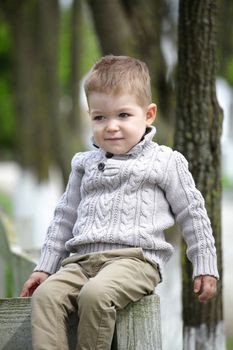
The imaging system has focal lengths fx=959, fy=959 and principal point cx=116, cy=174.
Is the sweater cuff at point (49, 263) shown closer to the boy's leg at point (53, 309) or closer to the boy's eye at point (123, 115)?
the boy's leg at point (53, 309)

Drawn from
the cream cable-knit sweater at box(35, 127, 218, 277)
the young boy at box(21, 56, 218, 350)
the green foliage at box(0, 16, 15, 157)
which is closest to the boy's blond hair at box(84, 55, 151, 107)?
the young boy at box(21, 56, 218, 350)

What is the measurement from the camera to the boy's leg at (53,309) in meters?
3.96

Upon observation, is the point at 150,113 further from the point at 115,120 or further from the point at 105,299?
the point at 105,299

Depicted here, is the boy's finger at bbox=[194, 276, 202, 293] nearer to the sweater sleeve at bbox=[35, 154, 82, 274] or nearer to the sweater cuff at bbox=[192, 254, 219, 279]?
the sweater cuff at bbox=[192, 254, 219, 279]

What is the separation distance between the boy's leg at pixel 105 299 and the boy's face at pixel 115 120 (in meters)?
0.58

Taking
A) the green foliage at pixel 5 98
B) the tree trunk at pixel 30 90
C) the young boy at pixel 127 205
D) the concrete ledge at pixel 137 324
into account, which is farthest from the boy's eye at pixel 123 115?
the green foliage at pixel 5 98

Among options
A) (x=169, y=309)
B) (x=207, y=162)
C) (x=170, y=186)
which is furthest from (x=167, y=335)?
(x=170, y=186)

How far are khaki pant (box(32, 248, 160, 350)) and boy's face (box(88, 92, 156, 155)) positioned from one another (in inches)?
20.1

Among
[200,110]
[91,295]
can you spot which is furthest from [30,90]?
[91,295]

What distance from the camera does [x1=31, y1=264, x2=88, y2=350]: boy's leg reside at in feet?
13.0

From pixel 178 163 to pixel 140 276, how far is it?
1.90ft

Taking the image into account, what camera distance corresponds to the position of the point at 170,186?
435 cm

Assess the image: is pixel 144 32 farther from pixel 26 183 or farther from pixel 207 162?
pixel 26 183

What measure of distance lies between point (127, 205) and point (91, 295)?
1.75ft
